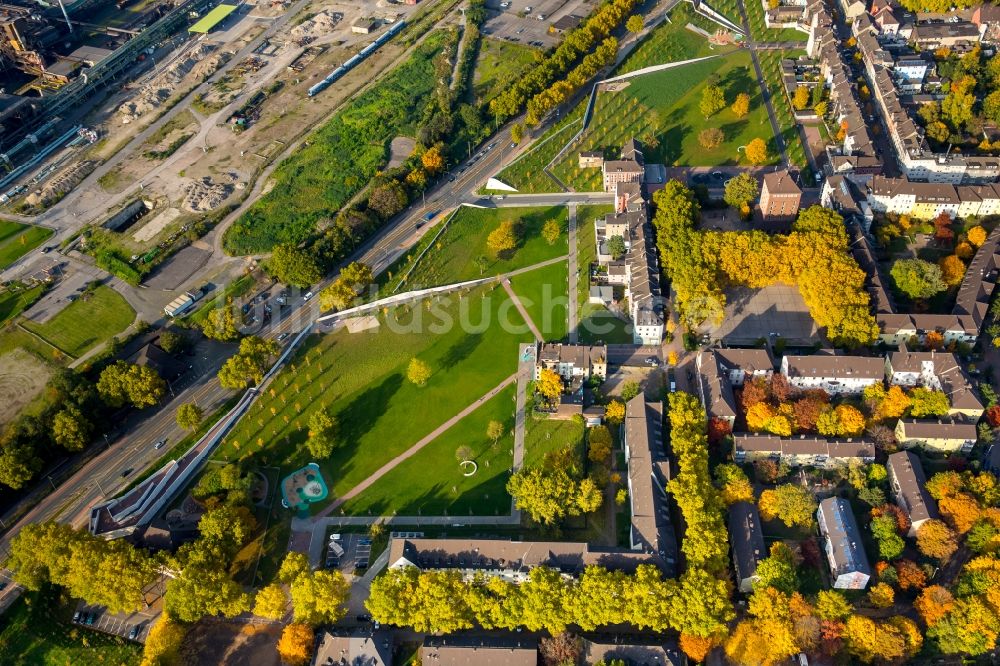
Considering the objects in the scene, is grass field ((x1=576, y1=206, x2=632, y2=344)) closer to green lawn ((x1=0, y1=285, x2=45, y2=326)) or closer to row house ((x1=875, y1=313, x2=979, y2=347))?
row house ((x1=875, y1=313, x2=979, y2=347))

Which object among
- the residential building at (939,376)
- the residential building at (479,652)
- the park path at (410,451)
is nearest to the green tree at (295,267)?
the park path at (410,451)

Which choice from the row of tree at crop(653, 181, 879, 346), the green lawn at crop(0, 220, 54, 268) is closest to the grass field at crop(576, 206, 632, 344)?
the row of tree at crop(653, 181, 879, 346)

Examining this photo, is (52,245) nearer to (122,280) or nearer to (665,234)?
(122,280)

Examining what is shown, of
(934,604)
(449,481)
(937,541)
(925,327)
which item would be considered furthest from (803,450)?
(449,481)

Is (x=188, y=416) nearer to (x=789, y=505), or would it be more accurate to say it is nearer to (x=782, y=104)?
(x=789, y=505)

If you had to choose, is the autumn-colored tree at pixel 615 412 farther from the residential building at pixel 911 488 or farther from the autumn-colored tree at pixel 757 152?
the autumn-colored tree at pixel 757 152
